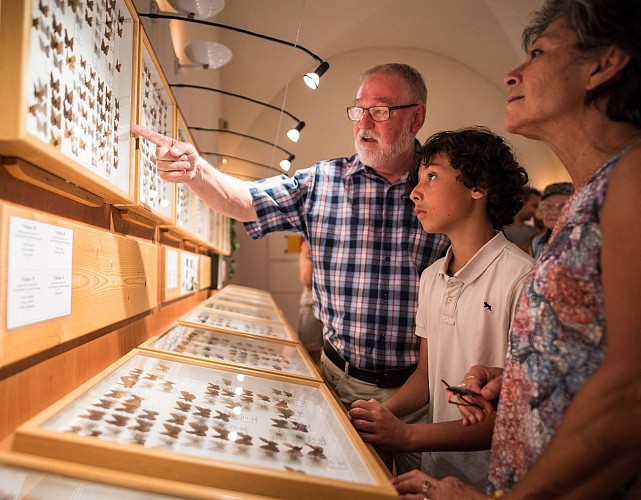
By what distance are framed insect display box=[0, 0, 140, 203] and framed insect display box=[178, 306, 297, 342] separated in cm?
105

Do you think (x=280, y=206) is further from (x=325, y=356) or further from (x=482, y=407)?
(x=482, y=407)

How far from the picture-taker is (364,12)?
5293 millimetres

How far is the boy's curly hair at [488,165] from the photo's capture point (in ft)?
6.01

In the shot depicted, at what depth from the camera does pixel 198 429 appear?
41.6 inches

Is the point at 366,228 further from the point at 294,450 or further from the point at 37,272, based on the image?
the point at 37,272

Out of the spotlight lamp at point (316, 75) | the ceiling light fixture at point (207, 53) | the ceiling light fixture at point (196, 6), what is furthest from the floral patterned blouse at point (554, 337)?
the ceiling light fixture at point (207, 53)

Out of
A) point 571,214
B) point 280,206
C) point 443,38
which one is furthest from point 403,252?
point 443,38

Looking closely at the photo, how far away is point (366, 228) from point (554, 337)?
1495mm

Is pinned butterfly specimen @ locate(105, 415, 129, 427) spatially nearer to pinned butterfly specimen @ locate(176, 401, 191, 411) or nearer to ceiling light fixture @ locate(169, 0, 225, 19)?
pinned butterfly specimen @ locate(176, 401, 191, 411)

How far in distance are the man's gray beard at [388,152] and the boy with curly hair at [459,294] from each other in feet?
1.42

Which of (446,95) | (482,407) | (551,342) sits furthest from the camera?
(446,95)

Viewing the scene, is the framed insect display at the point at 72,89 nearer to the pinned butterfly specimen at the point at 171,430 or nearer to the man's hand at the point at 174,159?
the man's hand at the point at 174,159

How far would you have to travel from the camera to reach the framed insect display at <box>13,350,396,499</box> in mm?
840

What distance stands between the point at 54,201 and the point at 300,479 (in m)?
0.90
